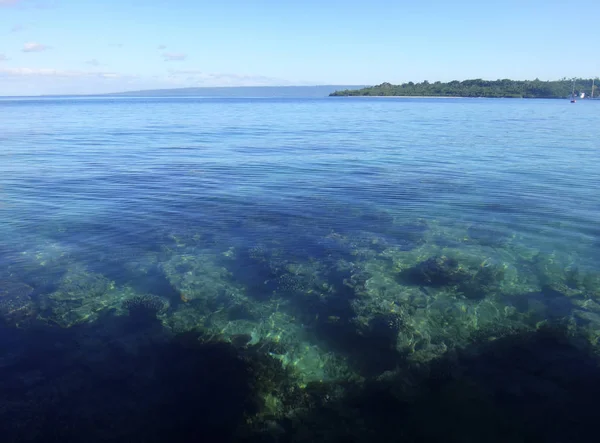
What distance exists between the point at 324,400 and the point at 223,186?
2131 cm

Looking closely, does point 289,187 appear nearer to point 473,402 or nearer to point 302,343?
point 302,343

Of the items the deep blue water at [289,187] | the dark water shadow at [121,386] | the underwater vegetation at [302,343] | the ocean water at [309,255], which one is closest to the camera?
the dark water shadow at [121,386]

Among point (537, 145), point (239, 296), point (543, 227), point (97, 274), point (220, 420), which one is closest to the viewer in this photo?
point (220, 420)

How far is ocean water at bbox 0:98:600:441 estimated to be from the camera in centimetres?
1308

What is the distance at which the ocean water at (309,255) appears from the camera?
13.1 meters

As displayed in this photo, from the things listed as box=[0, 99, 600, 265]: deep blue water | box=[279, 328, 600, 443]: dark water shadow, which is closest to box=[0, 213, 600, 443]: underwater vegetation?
box=[279, 328, 600, 443]: dark water shadow

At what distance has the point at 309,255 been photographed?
18062 millimetres

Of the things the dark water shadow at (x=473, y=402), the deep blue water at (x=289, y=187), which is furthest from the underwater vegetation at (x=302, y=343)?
the deep blue water at (x=289, y=187)

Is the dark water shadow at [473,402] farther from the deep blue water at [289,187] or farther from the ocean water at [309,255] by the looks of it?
the deep blue water at [289,187]

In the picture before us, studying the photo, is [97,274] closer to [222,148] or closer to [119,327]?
[119,327]

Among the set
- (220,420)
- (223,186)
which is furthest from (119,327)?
(223,186)

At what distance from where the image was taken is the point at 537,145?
4609 centimetres

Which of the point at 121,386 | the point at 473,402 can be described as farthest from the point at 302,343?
the point at 121,386

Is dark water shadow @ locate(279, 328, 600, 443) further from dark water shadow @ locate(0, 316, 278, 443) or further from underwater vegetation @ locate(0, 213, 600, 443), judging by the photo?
dark water shadow @ locate(0, 316, 278, 443)
